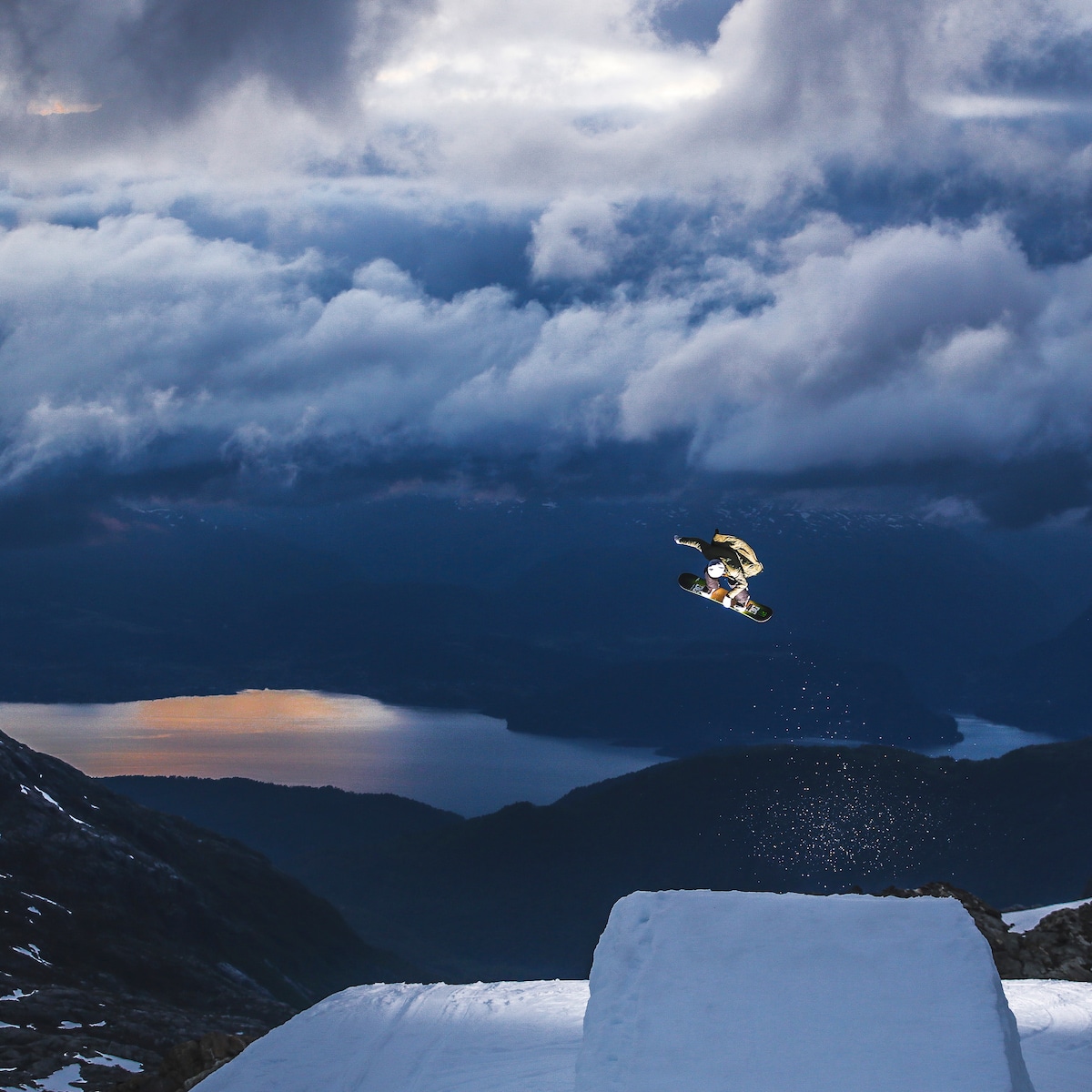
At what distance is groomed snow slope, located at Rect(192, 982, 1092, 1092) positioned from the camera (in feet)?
109

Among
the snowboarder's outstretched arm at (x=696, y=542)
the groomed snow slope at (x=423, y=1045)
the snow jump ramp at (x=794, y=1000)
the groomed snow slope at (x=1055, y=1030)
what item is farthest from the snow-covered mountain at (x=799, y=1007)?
the snowboarder's outstretched arm at (x=696, y=542)

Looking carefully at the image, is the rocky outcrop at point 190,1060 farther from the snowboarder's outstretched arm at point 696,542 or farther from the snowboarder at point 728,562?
the snowboarder's outstretched arm at point 696,542

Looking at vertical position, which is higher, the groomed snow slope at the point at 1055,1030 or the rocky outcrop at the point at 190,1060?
the groomed snow slope at the point at 1055,1030

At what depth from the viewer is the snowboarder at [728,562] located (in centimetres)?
4084

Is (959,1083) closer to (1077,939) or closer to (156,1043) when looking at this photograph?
(1077,939)

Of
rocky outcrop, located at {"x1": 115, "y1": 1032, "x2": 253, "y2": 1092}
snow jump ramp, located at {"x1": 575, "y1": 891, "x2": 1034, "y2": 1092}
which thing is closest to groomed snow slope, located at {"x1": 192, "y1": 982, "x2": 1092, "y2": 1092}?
rocky outcrop, located at {"x1": 115, "y1": 1032, "x2": 253, "y2": 1092}

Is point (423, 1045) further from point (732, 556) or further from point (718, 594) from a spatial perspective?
point (732, 556)

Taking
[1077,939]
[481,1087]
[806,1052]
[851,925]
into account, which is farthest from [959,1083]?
[1077,939]

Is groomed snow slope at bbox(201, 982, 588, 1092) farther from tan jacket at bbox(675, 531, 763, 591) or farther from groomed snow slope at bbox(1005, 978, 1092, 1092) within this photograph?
tan jacket at bbox(675, 531, 763, 591)

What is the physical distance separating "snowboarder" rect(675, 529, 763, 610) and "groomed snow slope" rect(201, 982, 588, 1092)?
16.5 meters

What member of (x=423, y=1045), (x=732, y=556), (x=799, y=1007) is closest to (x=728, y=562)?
(x=732, y=556)

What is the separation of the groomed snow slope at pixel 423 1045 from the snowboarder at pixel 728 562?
1650 cm

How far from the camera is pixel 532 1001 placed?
3988cm

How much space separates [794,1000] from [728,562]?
21719 millimetres
